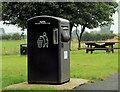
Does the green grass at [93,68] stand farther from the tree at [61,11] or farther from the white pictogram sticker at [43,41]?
the tree at [61,11]

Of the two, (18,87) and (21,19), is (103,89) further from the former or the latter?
(21,19)

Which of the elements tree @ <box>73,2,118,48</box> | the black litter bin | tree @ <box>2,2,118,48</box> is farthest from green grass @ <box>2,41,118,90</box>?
tree @ <box>73,2,118,48</box>

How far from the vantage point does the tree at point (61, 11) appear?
124 ft

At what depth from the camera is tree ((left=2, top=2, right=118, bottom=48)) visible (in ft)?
124

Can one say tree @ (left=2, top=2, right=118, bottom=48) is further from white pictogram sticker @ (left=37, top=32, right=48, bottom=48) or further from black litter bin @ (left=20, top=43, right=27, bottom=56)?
white pictogram sticker @ (left=37, top=32, right=48, bottom=48)

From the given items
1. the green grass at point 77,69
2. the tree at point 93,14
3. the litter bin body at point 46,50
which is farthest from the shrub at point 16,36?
the litter bin body at point 46,50

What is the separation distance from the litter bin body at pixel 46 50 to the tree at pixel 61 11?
86.2 feet

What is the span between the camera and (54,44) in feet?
35.9

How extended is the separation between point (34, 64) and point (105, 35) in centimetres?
3895

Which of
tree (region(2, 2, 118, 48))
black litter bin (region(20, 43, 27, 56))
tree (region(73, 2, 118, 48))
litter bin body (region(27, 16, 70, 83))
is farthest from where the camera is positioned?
tree (region(73, 2, 118, 48))

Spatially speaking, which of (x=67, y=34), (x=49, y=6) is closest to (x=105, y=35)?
(x=49, y=6)

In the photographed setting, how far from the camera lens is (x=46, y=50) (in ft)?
35.9

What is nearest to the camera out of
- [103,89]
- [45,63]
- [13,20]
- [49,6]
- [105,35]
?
[103,89]

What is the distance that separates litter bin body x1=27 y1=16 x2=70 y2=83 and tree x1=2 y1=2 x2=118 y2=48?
2627cm
